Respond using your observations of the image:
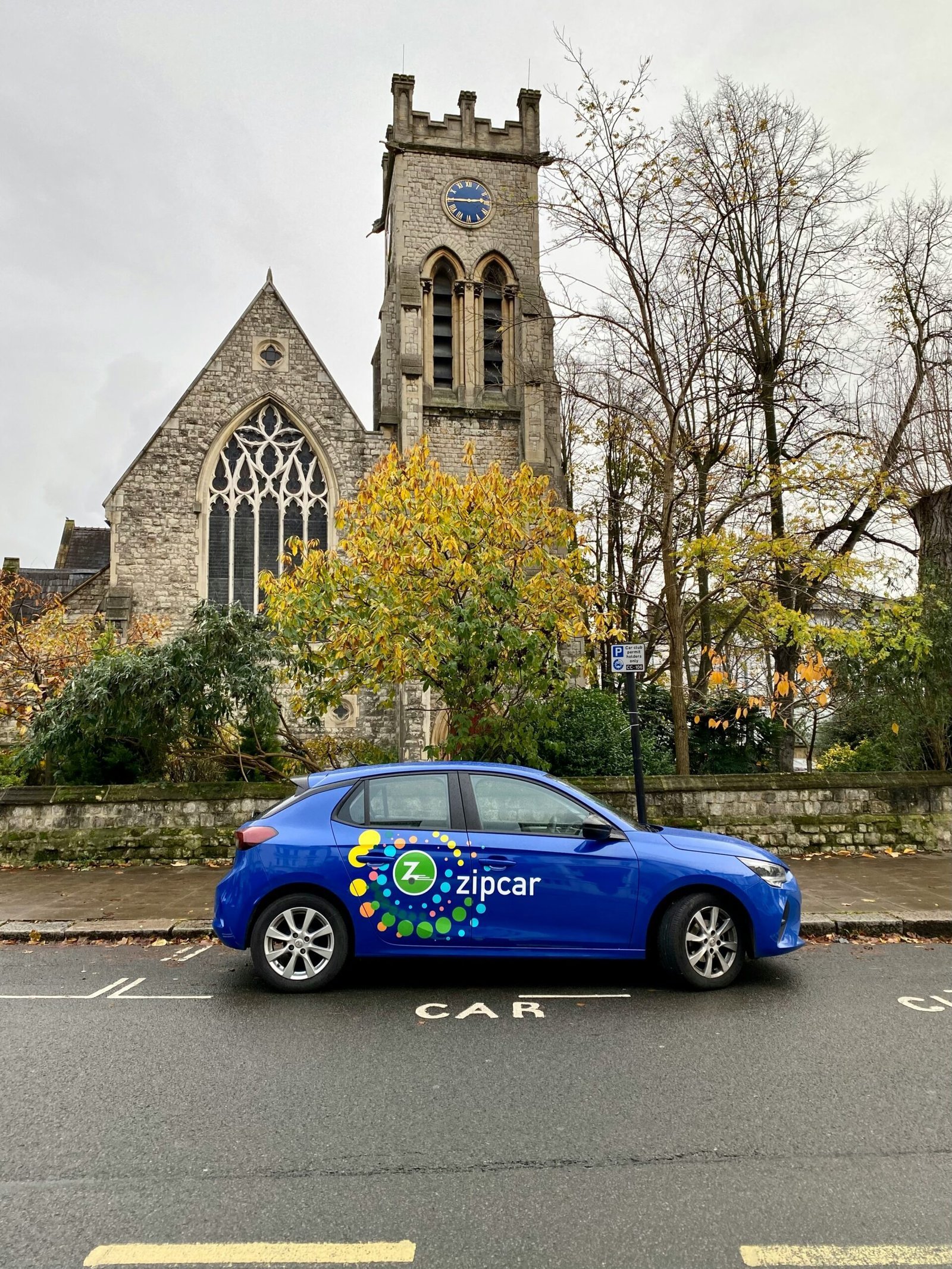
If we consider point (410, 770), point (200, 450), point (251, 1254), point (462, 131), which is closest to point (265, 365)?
point (200, 450)

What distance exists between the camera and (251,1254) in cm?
280

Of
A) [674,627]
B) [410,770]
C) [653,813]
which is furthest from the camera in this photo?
[674,627]

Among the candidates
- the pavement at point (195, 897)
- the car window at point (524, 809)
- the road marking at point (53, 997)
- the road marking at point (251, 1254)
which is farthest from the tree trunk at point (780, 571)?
the road marking at point (251, 1254)

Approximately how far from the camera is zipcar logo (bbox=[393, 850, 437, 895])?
227 inches

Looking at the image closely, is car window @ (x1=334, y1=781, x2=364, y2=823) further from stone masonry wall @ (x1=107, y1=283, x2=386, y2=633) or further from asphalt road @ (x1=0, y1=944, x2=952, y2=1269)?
stone masonry wall @ (x1=107, y1=283, x2=386, y2=633)

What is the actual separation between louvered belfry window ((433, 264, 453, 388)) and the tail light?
21.4 meters

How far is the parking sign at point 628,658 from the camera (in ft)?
29.0

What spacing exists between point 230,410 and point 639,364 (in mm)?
12848

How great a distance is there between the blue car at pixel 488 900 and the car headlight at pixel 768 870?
2 centimetres

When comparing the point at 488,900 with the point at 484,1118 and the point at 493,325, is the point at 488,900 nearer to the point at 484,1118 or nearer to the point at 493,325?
the point at 484,1118

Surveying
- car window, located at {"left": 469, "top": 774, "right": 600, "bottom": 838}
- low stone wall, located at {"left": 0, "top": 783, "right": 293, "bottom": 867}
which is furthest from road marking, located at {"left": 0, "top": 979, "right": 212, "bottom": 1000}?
low stone wall, located at {"left": 0, "top": 783, "right": 293, "bottom": 867}

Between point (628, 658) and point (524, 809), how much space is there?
3.29 m

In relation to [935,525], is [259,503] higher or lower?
higher

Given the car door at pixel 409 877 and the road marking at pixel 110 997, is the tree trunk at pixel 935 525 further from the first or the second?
the road marking at pixel 110 997
